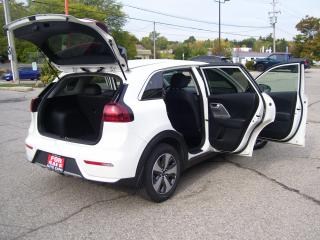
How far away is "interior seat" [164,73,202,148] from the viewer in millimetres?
4969

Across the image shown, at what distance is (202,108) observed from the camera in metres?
4.88

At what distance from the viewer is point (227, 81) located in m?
5.70

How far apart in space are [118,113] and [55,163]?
1037 millimetres

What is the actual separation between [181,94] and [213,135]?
697mm

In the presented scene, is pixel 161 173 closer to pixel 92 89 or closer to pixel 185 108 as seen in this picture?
pixel 185 108

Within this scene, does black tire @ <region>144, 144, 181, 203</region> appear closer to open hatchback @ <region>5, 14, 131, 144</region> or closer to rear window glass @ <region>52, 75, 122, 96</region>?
open hatchback @ <region>5, 14, 131, 144</region>

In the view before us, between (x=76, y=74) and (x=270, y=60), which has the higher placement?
(x=76, y=74)

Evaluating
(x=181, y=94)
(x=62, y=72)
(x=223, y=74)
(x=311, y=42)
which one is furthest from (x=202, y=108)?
(x=311, y=42)

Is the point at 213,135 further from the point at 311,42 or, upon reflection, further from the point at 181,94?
the point at 311,42

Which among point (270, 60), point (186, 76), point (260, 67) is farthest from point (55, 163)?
point (260, 67)

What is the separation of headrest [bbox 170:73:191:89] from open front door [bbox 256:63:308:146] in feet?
4.73

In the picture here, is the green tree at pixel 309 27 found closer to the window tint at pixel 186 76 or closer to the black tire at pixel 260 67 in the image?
the black tire at pixel 260 67

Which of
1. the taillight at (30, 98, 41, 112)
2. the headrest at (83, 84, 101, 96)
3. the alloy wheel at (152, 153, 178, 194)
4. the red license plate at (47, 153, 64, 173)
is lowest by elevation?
the alloy wheel at (152, 153, 178, 194)

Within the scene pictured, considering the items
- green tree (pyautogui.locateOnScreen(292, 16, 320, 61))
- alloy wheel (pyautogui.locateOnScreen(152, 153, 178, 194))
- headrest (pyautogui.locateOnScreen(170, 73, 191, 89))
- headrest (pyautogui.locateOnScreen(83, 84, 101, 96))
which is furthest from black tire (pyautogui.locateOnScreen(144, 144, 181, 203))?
green tree (pyautogui.locateOnScreen(292, 16, 320, 61))
